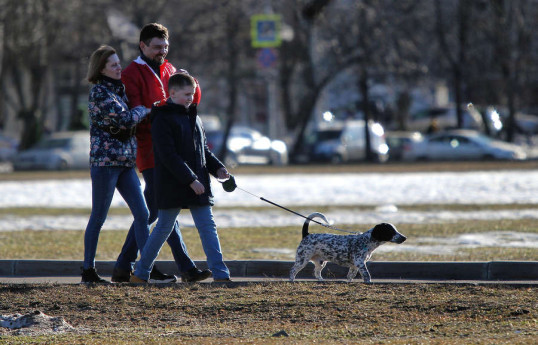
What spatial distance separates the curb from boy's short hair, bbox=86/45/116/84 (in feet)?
6.83

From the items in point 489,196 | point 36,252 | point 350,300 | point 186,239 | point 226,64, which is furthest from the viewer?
point 226,64

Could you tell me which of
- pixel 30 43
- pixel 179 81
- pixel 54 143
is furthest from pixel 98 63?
pixel 30 43

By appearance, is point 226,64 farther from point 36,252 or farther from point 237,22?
point 36,252

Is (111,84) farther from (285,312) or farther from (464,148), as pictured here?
(464,148)

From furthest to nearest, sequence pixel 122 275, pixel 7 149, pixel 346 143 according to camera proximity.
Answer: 1. pixel 7 149
2. pixel 346 143
3. pixel 122 275

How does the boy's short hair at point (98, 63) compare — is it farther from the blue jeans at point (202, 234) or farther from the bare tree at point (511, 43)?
the bare tree at point (511, 43)

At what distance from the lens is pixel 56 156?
36.8 meters

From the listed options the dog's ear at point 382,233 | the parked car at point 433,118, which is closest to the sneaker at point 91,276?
the dog's ear at point 382,233

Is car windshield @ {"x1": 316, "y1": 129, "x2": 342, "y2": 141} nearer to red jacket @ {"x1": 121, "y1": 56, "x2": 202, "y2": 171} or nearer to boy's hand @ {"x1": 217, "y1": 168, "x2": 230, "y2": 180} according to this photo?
red jacket @ {"x1": 121, "y1": 56, "x2": 202, "y2": 171}

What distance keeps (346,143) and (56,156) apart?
39.2ft

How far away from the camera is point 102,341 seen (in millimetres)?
5715

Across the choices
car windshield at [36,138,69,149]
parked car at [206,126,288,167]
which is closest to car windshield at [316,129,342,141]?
parked car at [206,126,288,167]

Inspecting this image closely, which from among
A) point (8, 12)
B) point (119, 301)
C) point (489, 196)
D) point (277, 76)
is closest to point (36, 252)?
point (119, 301)

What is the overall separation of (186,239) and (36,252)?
1865 millimetres
